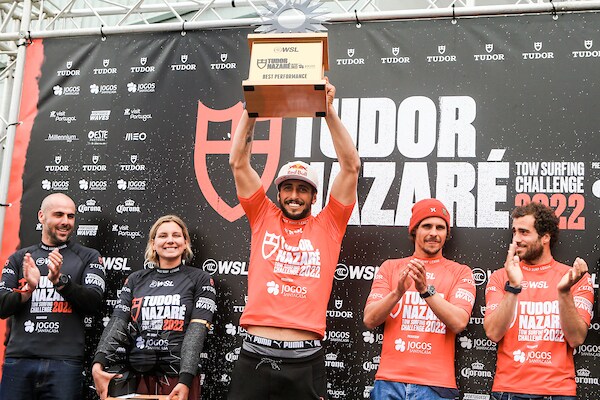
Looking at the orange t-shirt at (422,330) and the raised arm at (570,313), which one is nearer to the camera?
the raised arm at (570,313)

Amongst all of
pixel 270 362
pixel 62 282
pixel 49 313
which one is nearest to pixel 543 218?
pixel 270 362

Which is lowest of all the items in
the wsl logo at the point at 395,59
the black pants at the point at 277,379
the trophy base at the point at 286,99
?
the black pants at the point at 277,379

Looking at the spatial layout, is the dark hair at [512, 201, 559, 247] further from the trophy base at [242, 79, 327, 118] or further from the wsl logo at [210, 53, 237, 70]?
the wsl logo at [210, 53, 237, 70]

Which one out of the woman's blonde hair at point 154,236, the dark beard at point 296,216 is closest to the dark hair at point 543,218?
the dark beard at point 296,216

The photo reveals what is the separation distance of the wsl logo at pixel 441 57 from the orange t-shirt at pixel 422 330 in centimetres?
136

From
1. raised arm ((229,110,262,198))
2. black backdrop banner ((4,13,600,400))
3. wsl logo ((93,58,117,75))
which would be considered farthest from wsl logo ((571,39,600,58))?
wsl logo ((93,58,117,75))

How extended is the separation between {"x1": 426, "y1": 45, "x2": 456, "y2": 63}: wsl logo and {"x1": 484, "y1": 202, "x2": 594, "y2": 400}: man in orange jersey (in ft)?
3.75

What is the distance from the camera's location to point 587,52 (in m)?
4.28

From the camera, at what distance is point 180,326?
400cm

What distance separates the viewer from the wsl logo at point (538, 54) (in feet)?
14.2

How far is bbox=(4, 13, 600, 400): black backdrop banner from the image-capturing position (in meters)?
4.18

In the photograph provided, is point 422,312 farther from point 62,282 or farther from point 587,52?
point 62,282

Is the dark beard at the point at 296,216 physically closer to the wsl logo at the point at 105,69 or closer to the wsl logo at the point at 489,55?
the wsl logo at the point at 489,55

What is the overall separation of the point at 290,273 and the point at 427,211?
2.82 ft
